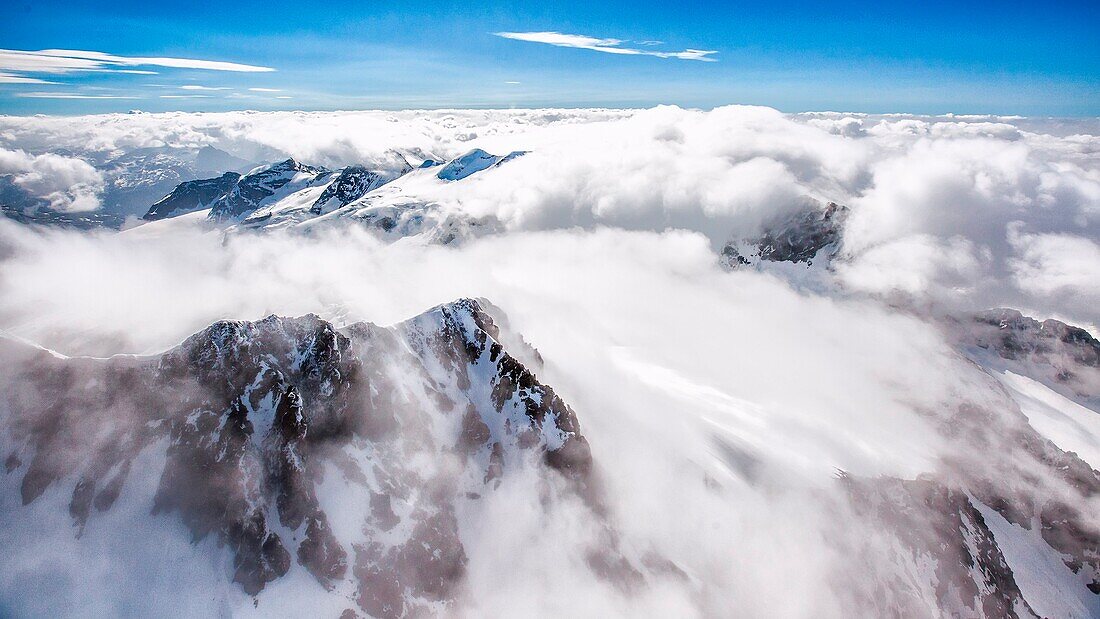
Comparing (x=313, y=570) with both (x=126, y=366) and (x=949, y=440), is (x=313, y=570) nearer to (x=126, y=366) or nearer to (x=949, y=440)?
(x=126, y=366)

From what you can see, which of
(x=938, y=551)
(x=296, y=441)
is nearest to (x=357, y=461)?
(x=296, y=441)

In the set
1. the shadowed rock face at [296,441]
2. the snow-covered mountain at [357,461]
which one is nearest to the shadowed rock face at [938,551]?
the snow-covered mountain at [357,461]

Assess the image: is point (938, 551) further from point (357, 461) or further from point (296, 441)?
point (296, 441)

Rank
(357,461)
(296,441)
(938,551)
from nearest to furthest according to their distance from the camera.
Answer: (296,441), (357,461), (938,551)

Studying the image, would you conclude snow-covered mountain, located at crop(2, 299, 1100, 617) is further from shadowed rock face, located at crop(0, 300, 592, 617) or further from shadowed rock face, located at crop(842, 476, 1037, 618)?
shadowed rock face, located at crop(842, 476, 1037, 618)

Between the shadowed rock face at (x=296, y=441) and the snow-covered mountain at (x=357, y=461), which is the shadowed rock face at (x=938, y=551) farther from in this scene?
the shadowed rock face at (x=296, y=441)

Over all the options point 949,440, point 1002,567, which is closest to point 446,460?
point 1002,567

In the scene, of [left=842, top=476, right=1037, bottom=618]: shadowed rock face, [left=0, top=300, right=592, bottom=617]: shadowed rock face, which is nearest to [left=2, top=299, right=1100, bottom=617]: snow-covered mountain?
[left=0, top=300, right=592, bottom=617]: shadowed rock face

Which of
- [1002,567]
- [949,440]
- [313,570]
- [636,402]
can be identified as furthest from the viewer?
[949,440]
